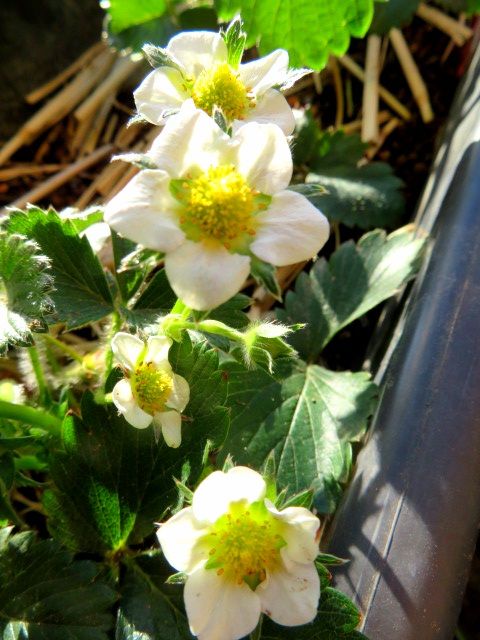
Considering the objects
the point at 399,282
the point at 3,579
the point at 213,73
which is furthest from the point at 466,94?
the point at 3,579

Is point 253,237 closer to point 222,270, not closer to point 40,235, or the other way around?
point 222,270

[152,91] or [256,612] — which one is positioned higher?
[152,91]

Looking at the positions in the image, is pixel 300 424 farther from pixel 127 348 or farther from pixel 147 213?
pixel 147 213

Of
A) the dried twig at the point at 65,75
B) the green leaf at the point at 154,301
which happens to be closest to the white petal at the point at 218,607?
the green leaf at the point at 154,301

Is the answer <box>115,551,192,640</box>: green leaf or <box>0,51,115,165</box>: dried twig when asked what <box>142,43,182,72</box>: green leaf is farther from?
<box>0,51,115,165</box>: dried twig

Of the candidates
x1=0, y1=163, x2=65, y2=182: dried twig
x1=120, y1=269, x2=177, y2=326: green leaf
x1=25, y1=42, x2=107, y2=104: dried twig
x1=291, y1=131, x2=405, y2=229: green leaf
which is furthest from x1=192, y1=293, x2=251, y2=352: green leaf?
x1=25, y1=42, x2=107, y2=104: dried twig

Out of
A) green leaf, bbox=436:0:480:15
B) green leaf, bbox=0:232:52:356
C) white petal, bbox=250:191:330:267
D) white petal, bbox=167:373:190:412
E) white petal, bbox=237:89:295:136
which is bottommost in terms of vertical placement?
white petal, bbox=167:373:190:412
